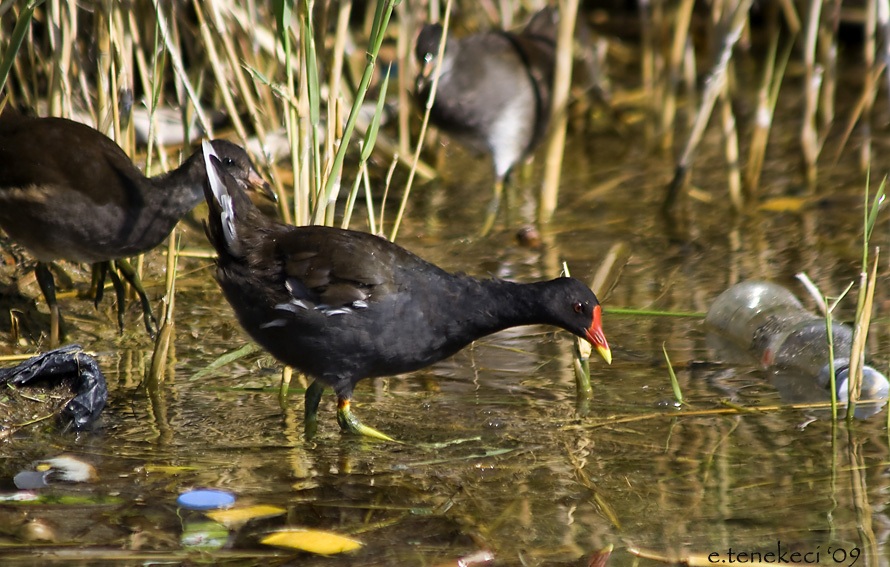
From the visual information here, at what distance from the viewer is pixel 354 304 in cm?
301

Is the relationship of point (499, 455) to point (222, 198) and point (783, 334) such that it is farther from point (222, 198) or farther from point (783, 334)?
point (783, 334)

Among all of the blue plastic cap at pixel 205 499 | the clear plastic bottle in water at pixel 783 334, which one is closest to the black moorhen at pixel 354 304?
the blue plastic cap at pixel 205 499

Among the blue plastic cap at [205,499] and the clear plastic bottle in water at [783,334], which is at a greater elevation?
the clear plastic bottle in water at [783,334]

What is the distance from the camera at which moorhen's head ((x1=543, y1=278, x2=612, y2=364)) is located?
9.98 feet

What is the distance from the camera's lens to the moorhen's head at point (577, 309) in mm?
3041

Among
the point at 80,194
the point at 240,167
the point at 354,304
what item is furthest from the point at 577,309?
the point at 80,194

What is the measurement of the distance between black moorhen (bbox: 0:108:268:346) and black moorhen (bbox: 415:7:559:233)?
6.94ft

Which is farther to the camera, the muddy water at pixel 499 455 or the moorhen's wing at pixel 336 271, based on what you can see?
the moorhen's wing at pixel 336 271

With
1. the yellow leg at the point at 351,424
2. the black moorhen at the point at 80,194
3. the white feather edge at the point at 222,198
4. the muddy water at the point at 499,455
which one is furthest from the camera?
the black moorhen at the point at 80,194

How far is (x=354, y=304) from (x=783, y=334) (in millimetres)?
1400

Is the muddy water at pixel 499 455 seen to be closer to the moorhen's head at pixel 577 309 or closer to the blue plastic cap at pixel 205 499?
the blue plastic cap at pixel 205 499

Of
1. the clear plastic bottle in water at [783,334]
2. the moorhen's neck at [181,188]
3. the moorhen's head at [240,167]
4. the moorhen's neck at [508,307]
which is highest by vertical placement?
the moorhen's head at [240,167]

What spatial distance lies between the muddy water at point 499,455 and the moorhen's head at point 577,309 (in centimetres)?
23

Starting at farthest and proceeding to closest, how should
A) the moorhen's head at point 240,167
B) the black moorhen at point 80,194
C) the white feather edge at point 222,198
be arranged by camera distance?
the moorhen's head at point 240,167, the black moorhen at point 80,194, the white feather edge at point 222,198
